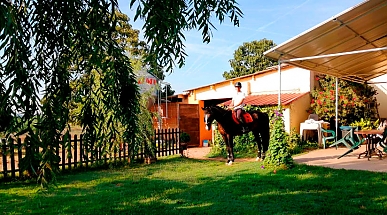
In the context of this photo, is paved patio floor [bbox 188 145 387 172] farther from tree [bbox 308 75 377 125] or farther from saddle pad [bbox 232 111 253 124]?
tree [bbox 308 75 377 125]

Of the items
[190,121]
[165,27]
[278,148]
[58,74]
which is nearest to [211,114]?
[278,148]

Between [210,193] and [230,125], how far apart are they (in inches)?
158

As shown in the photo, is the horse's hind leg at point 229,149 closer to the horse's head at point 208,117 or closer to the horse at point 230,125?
the horse at point 230,125

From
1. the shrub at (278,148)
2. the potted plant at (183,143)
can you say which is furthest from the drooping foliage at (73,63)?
the potted plant at (183,143)

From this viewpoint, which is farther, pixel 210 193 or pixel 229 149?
pixel 229 149

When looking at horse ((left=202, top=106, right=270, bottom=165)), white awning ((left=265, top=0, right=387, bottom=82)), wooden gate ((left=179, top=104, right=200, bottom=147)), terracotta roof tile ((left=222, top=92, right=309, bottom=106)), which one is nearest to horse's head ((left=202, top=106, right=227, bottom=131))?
horse ((left=202, top=106, right=270, bottom=165))

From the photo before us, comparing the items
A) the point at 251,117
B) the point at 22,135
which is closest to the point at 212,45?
the point at 22,135

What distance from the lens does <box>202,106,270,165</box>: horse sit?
30.4 feet

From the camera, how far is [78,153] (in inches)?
360

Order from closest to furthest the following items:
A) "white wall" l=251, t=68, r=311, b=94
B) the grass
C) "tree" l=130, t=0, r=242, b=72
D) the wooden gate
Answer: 1. "tree" l=130, t=0, r=242, b=72
2. the grass
3. "white wall" l=251, t=68, r=311, b=94
4. the wooden gate

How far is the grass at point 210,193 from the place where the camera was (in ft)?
16.1

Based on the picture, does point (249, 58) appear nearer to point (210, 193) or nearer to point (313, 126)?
point (313, 126)

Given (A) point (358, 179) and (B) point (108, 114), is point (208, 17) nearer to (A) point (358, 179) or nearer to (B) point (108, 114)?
(B) point (108, 114)

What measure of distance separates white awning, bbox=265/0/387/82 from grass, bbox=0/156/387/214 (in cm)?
289
